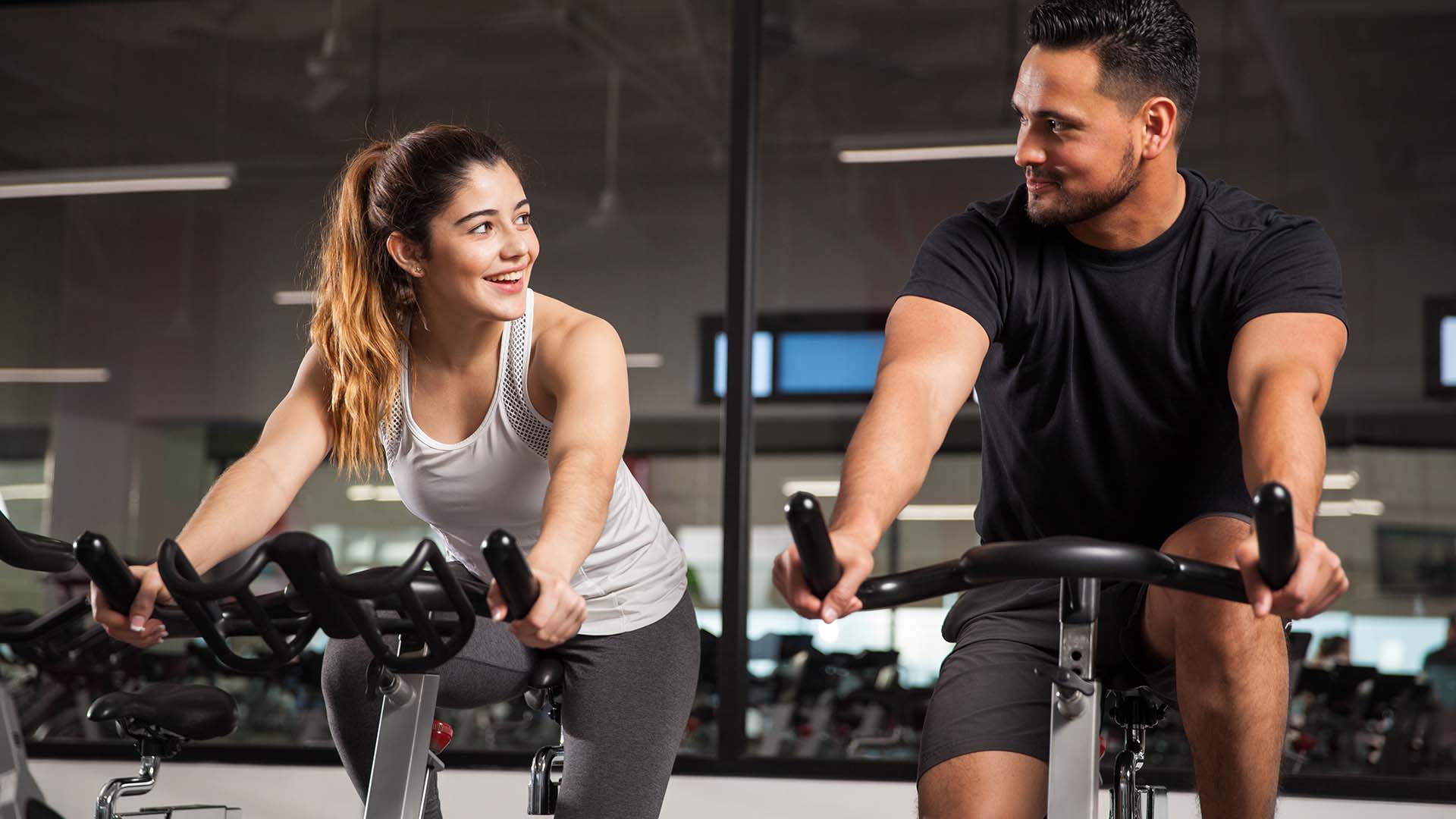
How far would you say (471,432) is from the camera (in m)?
1.81

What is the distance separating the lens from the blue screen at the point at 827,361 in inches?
278

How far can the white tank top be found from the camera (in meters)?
1.78

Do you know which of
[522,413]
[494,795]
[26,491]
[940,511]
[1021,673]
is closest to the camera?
[1021,673]

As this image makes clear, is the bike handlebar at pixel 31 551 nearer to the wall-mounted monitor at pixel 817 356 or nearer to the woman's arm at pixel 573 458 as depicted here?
the woman's arm at pixel 573 458

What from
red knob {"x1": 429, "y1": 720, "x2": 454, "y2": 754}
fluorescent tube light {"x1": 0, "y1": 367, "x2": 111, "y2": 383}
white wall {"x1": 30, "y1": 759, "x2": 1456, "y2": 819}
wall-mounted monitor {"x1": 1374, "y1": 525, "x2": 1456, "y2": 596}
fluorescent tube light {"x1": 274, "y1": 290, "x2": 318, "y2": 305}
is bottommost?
white wall {"x1": 30, "y1": 759, "x2": 1456, "y2": 819}

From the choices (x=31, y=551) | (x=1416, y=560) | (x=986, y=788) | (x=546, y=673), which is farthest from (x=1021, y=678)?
(x=1416, y=560)

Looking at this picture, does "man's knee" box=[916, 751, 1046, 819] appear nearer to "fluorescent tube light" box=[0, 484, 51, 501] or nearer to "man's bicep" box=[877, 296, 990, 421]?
"man's bicep" box=[877, 296, 990, 421]

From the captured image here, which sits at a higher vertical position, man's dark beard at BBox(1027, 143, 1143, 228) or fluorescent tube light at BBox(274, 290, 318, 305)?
fluorescent tube light at BBox(274, 290, 318, 305)

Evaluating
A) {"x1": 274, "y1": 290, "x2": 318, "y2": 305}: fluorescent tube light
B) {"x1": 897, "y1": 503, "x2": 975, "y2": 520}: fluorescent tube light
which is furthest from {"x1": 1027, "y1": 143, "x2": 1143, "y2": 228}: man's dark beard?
{"x1": 274, "y1": 290, "x2": 318, "y2": 305}: fluorescent tube light

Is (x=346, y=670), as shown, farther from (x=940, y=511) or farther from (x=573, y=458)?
(x=940, y=511)

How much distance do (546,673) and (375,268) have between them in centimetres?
61

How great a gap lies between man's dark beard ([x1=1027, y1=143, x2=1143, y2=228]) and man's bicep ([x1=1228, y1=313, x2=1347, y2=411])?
215 mm

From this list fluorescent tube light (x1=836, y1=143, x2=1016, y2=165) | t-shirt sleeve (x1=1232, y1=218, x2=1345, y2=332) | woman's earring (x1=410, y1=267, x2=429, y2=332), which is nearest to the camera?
t-shirt sleeve (x1=1232, y1=218, x2=1345, y2=332)

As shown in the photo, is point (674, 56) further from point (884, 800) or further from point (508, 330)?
point (508, 330)
